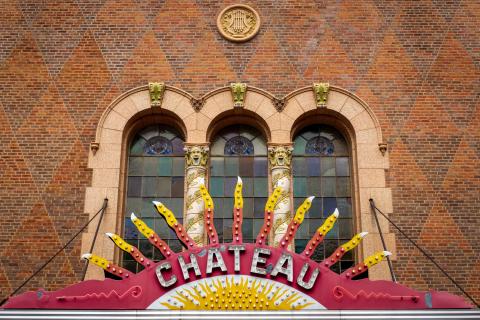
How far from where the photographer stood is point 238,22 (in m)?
15.4

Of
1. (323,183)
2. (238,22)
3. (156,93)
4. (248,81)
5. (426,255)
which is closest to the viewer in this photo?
(426,255)

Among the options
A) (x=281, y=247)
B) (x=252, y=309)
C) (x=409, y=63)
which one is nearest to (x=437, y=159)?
(x=409, y=63)

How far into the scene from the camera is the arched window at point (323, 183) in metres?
14.0

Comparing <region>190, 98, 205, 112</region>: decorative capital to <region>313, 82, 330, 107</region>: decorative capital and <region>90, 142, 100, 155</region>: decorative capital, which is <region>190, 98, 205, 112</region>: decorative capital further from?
<region>313, 82, 330, 107</region>: decorative capital

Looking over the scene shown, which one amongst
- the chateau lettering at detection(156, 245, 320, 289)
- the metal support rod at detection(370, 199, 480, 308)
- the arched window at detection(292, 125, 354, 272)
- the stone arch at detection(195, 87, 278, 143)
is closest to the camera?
the chateau lettering at detection(156, 245, 320, 289)

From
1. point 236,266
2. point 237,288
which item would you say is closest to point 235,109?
point 236,266

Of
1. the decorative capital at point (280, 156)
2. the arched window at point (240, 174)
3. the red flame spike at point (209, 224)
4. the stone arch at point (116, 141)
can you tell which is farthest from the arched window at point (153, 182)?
the red flame spike at point (209, 224)

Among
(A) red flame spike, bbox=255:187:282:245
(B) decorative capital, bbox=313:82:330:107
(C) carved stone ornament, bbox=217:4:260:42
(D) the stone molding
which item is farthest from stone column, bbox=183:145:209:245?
(C) carved stone ornament, bbox=217:4:260:42

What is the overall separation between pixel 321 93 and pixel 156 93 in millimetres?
3720

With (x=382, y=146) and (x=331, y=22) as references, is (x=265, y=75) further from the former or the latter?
(x=382, y=146)

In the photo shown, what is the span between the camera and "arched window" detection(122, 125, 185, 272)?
46.0ft

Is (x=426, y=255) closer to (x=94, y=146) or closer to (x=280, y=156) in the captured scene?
(x=280, y=156)

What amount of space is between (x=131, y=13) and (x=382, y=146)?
6.69 m

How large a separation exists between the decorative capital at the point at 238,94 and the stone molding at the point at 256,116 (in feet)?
0.33
